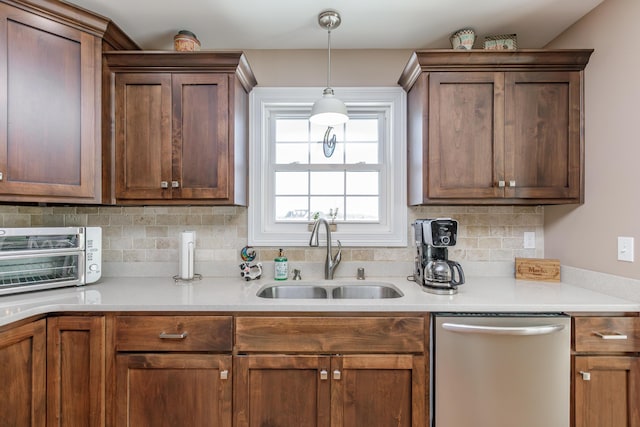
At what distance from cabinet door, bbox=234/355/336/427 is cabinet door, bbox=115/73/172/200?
1071 mm

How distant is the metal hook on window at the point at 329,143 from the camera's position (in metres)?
2.23

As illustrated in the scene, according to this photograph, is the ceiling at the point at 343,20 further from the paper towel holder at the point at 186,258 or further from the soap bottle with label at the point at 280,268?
the soap bottle with label at the point at 280,268

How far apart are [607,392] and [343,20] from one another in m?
2.30

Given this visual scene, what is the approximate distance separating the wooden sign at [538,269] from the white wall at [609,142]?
0.08m

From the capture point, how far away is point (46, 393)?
4.75ft

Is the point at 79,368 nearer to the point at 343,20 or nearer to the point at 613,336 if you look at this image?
the point at 343,20

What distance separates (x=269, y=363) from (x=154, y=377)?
1.78ft

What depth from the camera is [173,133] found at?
1833 millimetres

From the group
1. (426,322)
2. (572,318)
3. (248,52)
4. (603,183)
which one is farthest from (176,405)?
(603,183)

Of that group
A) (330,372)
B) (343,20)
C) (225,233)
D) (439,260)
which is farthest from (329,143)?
(330,372)

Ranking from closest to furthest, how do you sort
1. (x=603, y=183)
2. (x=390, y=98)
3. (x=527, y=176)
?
(x=603, y=183), (x=527, y=176), (x=390, y=98)

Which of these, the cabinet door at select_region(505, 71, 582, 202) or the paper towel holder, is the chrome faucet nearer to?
the paper towel holder

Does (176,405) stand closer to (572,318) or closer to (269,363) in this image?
(269,363)

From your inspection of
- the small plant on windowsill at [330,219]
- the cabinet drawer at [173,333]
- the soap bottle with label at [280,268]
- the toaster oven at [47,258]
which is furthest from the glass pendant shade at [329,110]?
the toaster oven at [47,258]
